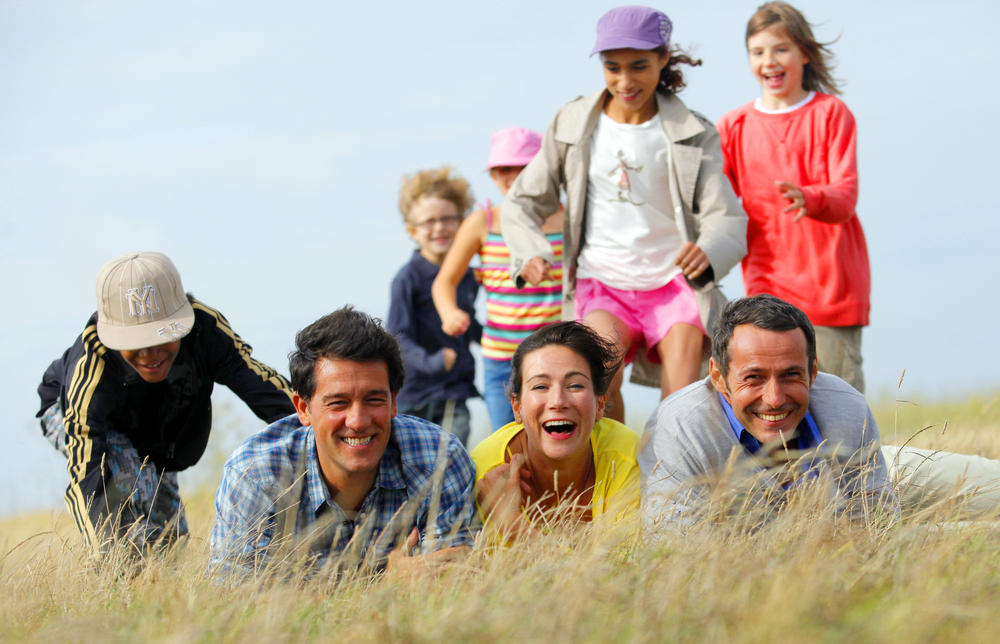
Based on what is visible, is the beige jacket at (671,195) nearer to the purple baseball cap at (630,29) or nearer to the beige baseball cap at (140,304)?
the purple baseball cap at (630,29)

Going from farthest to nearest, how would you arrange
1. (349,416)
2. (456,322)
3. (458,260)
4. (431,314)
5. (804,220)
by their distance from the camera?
(431,314)
(458,260)
(456,322)
(804,220)
(349,416)

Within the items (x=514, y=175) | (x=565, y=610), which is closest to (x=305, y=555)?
(x=565, y=610)

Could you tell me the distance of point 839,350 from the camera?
20.4 ft

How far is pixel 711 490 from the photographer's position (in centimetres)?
412

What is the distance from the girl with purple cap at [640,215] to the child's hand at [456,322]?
35.0 inches

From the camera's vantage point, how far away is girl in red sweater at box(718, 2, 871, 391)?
613 centimetres

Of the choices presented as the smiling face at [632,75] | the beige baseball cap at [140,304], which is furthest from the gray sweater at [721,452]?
the beige baseball cap at [140,304]

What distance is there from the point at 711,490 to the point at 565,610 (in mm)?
1465

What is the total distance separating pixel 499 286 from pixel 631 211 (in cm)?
113

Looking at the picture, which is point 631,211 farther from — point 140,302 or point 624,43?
point 140,302

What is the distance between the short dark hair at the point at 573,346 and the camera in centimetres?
462

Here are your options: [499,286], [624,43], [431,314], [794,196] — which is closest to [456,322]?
[499,286]

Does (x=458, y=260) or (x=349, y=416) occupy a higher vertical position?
(x=458, y=260)

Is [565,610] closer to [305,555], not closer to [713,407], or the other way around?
[305,555]
